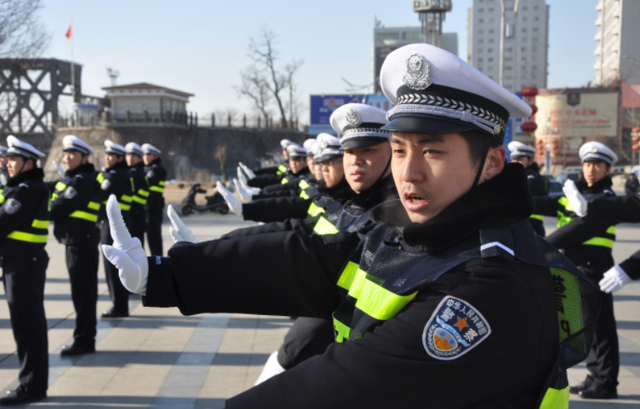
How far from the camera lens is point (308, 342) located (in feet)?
9.74

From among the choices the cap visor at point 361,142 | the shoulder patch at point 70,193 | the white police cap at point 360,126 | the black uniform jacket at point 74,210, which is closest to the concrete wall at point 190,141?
the black uniform jacket at point 74,210

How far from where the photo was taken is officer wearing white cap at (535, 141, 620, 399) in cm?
470

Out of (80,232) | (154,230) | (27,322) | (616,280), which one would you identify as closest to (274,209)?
(27,322)

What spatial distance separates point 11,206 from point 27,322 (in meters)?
0.94

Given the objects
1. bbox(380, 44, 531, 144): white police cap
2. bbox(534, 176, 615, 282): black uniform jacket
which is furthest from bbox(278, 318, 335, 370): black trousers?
bbox(534, 176, 615, 282): black uniform jacket

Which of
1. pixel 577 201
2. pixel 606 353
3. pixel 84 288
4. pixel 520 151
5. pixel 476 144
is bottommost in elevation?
pixel 606 353

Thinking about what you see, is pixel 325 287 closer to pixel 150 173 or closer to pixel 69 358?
pixel 69 358

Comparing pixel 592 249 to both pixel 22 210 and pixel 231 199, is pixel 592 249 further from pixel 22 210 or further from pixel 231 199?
pixel 22 210

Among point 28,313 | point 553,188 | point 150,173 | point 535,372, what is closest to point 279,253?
point 535,372

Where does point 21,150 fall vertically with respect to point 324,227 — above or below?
above

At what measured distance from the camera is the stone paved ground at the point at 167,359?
15.7 ft

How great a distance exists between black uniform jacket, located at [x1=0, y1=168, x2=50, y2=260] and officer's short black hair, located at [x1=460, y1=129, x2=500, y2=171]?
14.2ft

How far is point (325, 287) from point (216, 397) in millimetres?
3213

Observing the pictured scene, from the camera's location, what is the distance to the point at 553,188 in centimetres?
2081
